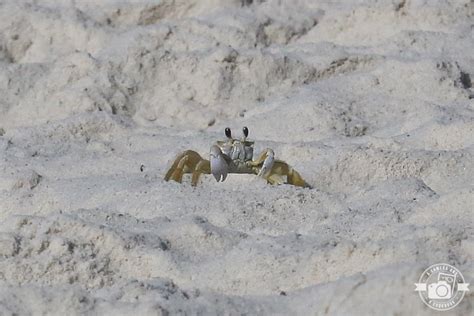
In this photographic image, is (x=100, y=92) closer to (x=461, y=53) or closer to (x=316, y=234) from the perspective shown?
(x=461, y=53)

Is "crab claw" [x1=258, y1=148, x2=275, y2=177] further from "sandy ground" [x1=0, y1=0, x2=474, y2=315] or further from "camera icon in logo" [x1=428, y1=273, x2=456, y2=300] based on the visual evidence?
"camera icon in logo" [x1=428, y1=273, x2=456, y2=300]

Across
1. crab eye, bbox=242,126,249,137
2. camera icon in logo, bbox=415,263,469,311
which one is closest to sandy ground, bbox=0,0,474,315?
camera icon in logo, bbox=415,263,469,311

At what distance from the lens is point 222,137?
183 inches

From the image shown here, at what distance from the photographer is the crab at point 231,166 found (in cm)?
398

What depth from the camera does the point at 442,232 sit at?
2943mm

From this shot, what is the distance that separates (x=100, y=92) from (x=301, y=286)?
231 cm

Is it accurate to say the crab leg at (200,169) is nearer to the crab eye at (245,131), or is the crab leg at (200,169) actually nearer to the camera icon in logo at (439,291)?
the crab eye at (245,131)

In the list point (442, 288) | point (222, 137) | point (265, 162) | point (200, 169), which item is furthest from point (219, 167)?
point (442, 288)

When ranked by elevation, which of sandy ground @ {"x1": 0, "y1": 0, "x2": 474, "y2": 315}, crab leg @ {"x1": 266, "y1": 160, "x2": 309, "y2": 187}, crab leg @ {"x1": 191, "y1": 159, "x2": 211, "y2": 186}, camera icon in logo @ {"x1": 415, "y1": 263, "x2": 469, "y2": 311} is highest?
camera icon in logo @ {"x1": 415, "y1": 263, "x2": 469, "y2": 311}

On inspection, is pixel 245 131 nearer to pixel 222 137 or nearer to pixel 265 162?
pixel 222 137

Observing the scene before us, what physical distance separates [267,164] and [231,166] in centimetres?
19

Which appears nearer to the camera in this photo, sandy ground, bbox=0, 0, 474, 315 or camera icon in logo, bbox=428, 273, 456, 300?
camera icon in logo, bbox=428, 273, 456, 300

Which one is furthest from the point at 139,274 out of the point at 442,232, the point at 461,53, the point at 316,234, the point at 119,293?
the point at 461,53

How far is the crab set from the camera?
157 inches
